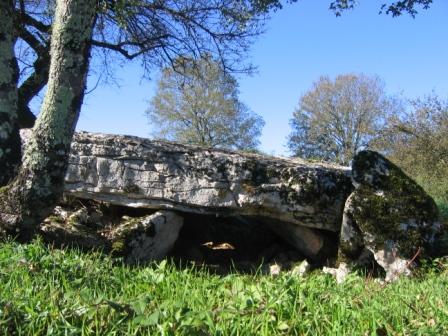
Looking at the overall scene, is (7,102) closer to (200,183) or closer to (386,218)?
(200,183)

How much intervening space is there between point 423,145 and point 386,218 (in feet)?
44.8

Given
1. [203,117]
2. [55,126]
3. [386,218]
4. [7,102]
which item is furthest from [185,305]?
[203,117]

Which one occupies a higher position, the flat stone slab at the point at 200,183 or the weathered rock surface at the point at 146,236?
the flat stone slab at the point at 200,183

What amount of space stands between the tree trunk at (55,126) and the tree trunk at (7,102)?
0.74 m

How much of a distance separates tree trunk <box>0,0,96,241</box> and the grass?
100 cm

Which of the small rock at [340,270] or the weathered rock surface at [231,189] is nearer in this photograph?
the small rock at [340,270]

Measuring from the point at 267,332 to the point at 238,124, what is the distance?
31360 millimetres

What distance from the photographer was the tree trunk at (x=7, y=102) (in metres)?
5.57

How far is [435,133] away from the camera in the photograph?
1834 centimetres

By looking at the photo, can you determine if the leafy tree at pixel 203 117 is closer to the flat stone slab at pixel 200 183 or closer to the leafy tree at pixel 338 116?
the leafy tree at pixel 338 116

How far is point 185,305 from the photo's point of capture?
296cm

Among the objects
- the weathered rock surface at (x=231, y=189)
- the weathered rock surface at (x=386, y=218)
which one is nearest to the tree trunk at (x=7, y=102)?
the weathered rock surface at (x=231, y=189)

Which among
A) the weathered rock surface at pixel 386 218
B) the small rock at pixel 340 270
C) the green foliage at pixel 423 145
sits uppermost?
the green foliage at pixel 423 145

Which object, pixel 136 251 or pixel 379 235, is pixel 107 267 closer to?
pixel 136 251
